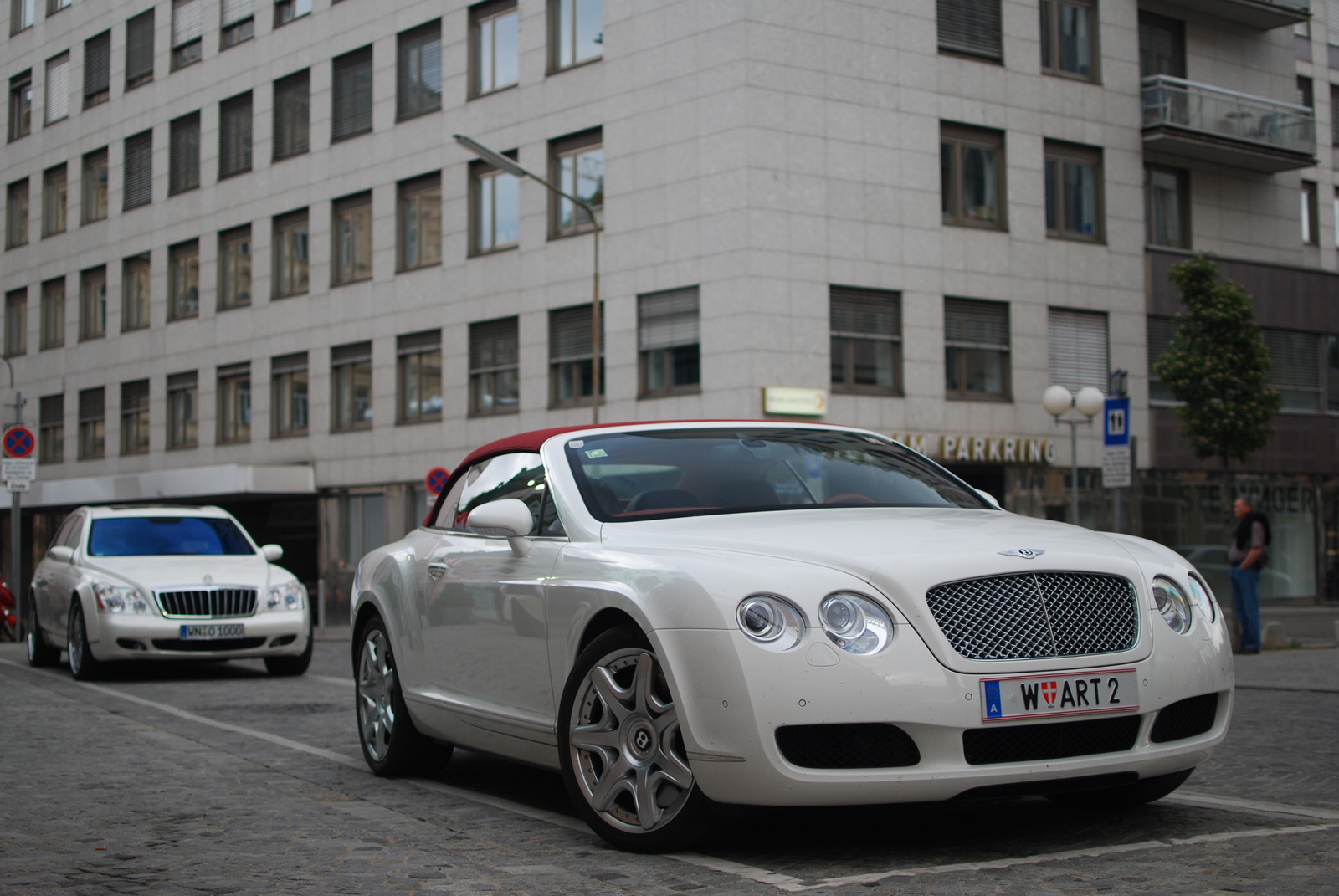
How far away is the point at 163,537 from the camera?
1461cm

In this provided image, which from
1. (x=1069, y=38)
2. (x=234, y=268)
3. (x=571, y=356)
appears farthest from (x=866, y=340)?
(x=234, y=268)

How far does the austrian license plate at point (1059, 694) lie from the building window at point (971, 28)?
79.3 ft

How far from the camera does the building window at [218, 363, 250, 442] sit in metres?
36.3

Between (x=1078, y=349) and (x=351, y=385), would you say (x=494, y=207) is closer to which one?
(x=351, y=385)

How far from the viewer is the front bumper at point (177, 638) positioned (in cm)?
1322

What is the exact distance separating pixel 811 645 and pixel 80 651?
10.6 metres

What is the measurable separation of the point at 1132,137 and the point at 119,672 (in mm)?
22301

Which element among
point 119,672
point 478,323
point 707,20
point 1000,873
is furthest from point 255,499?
point 1000,873

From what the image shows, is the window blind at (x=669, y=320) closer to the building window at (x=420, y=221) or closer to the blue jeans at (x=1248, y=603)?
the building window at (x=420, y=221)

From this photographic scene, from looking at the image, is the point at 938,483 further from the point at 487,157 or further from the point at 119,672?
the point at 487,157

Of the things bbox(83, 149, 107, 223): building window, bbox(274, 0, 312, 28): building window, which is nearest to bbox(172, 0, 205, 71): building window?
bbox(274, 0, 312, 28): building window

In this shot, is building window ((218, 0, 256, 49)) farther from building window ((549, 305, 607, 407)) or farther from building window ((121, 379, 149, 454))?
building window ((549, 305, 607, 407))

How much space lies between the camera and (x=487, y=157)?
2377 cm

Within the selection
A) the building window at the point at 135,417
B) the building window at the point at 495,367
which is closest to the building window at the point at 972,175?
the building window at the point at 495,367
